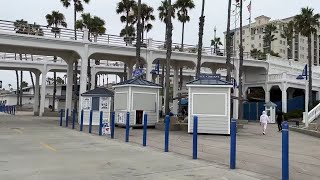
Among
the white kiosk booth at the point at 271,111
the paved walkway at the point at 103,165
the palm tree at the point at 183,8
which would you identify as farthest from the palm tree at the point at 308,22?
the paved walkway at the point at 103,165

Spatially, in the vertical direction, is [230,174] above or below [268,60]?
below

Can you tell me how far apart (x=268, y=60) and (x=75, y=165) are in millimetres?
40935

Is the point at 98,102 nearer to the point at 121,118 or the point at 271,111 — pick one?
the point at 121,118

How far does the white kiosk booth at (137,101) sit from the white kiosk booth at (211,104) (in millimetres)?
5249

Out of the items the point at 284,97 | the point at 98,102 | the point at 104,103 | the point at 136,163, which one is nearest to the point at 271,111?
the point at 284,97

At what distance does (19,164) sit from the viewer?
32.0 feet

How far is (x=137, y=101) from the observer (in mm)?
25688

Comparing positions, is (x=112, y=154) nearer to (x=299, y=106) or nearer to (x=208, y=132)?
(x=208, y=132)

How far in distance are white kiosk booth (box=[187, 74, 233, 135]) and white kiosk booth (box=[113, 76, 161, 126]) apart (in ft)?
17.2

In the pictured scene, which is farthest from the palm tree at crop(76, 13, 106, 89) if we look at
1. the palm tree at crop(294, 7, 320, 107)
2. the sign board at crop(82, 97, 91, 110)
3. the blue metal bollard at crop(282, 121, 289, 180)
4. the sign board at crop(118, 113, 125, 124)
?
the blue metal bollard at crop(282, 121, 289, 180)

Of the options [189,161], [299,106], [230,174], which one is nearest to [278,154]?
[189,161]

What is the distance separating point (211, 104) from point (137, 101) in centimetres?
634

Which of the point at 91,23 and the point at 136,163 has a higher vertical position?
the point at 91,23

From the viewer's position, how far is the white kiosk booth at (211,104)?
20.9 metres
